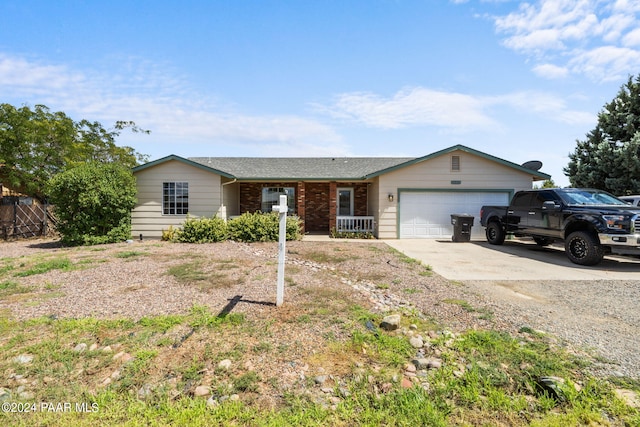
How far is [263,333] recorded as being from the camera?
3482 mm

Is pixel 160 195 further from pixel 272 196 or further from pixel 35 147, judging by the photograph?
pixel 35 147

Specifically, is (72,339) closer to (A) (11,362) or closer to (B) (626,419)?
(A) (11,362)

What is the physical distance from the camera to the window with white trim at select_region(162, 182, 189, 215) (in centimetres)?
1248

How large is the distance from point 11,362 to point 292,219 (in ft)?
31.3

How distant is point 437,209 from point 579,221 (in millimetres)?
5471

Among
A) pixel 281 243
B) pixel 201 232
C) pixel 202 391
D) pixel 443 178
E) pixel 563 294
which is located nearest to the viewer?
pixel 202 391

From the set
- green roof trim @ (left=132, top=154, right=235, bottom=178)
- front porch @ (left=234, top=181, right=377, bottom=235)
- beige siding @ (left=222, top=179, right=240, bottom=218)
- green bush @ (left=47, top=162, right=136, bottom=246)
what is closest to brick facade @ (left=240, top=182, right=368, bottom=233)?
front porch @ (left=234, top=181, right=377, bottom=235)

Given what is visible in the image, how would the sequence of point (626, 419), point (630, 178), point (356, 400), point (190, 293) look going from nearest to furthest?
point (626, 419) < point (356, 400) < point (190, 293) < point (630, 178)

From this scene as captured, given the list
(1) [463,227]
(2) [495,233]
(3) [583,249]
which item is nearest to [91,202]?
(1) [463,227]

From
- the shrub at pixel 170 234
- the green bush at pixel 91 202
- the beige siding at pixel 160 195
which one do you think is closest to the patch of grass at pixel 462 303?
the beige siding at pixel 160 195

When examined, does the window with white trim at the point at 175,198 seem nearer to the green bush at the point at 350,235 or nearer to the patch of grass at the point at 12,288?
the green bush at the point at 350,235

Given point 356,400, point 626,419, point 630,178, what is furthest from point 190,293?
point 630,178

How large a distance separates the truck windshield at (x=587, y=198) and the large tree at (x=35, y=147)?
18.3m

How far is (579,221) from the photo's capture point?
768 centimetres
